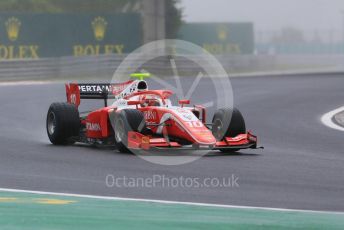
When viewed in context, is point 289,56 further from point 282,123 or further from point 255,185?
point 255,185

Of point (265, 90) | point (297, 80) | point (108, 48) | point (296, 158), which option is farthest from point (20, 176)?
point (108, 48)

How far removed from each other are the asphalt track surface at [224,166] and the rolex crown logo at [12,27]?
17.2m

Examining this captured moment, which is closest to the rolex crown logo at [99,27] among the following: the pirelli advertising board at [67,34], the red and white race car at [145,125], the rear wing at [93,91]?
the pirelli advertising board at [67,34]

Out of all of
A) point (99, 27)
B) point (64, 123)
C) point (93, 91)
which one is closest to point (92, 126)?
point (64, 123)

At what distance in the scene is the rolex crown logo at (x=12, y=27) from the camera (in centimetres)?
3750

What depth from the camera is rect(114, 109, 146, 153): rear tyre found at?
12773 millimetres

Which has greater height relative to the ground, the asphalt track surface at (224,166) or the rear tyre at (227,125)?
the rear tyre at (227,125)

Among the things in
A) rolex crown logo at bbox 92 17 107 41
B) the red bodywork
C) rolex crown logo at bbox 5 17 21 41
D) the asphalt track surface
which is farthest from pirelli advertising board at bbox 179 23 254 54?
the red bodywork

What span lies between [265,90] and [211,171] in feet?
55.3

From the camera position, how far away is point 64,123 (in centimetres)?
1401

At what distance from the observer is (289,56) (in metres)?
47.3

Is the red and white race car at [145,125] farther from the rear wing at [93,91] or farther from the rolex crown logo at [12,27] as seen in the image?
the rolex crown logo at [12,27]

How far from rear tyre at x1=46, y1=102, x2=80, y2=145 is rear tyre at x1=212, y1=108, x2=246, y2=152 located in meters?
2.13

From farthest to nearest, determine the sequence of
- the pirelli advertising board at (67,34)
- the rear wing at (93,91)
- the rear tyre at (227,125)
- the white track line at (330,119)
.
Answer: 1. the pirelli advertising board at (67,34)
2. the white track line at (330,119)
3. the rear wing at (93,91)
4. the rear tyre at (227,125)
